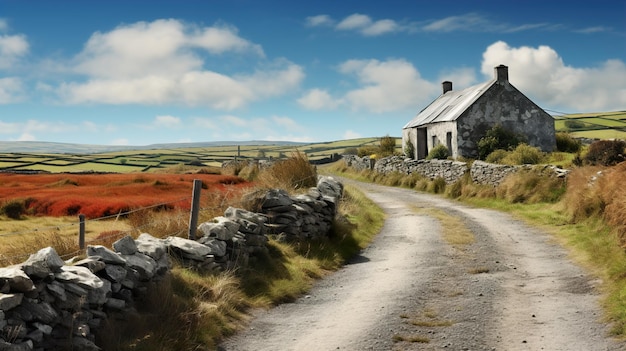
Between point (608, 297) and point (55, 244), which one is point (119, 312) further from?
point (608, 297)

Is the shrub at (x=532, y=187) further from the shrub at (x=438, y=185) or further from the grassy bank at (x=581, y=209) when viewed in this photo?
the shrub at (x=438, y=185)

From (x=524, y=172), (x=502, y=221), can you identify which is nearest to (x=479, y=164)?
(x=524, y=172)

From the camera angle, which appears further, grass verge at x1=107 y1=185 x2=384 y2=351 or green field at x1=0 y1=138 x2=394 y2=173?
green field at x1=0 y1=138 x2=394 y2=173

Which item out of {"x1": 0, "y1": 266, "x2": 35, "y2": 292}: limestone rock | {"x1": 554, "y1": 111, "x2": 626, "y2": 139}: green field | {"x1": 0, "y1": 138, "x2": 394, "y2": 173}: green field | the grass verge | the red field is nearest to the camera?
{"x1": 0, "y1": 266, "x2": 35, "y2": 292}: limestone rock

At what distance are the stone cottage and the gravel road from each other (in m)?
20.2

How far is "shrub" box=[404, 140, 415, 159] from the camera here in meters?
44.6

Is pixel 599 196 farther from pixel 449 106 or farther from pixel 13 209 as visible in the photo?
pixel 449 106

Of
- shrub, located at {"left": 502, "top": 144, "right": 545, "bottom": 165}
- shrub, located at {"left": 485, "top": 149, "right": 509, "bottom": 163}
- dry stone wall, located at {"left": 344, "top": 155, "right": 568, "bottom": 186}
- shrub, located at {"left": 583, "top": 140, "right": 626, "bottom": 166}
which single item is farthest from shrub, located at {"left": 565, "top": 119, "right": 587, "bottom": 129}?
shrub, located at {"left": 583, "top": 140, "right": 626, "bottom": 166}

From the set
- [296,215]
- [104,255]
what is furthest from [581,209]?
[104,255]

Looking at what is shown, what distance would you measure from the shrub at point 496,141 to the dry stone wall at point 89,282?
26.2 meters

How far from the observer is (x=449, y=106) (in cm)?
4075

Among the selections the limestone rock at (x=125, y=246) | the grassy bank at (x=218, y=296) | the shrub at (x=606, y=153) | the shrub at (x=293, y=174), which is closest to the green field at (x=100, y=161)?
the shrub at (x=293, y=174)

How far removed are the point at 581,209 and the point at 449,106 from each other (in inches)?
954

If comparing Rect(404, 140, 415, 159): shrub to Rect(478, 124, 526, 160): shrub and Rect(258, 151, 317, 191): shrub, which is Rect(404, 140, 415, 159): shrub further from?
Rect(258, 151, 317, 191): shrub
